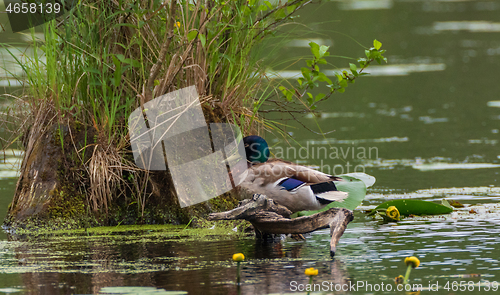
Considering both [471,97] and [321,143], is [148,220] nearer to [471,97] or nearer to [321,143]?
[321,143]

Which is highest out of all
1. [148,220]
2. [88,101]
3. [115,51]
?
[115,51]

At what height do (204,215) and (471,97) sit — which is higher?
(471,97)

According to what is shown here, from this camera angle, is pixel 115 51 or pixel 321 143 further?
pixel 321 143

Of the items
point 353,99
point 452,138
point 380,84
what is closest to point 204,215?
point 452,138

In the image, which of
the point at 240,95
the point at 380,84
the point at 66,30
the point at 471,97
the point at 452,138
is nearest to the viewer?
the point at 66,30

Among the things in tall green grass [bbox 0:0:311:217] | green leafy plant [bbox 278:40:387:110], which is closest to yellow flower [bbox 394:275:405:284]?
tall green grass [bbox 0:0:311:217]

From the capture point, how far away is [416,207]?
7.02m

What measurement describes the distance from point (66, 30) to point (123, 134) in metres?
1.14

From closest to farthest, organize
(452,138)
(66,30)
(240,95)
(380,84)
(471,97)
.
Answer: (66,30) < (240,95) < (452,138) < (471,97) < (380,84)

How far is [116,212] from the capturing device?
694 centimetres

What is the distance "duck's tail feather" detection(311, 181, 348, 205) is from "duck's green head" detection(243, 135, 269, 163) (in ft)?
1.85

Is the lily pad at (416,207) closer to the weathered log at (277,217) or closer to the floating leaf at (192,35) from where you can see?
the weathered log at (277,217)

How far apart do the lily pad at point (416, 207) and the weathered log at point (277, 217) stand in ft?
4.17

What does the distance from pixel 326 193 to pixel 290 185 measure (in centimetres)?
43
